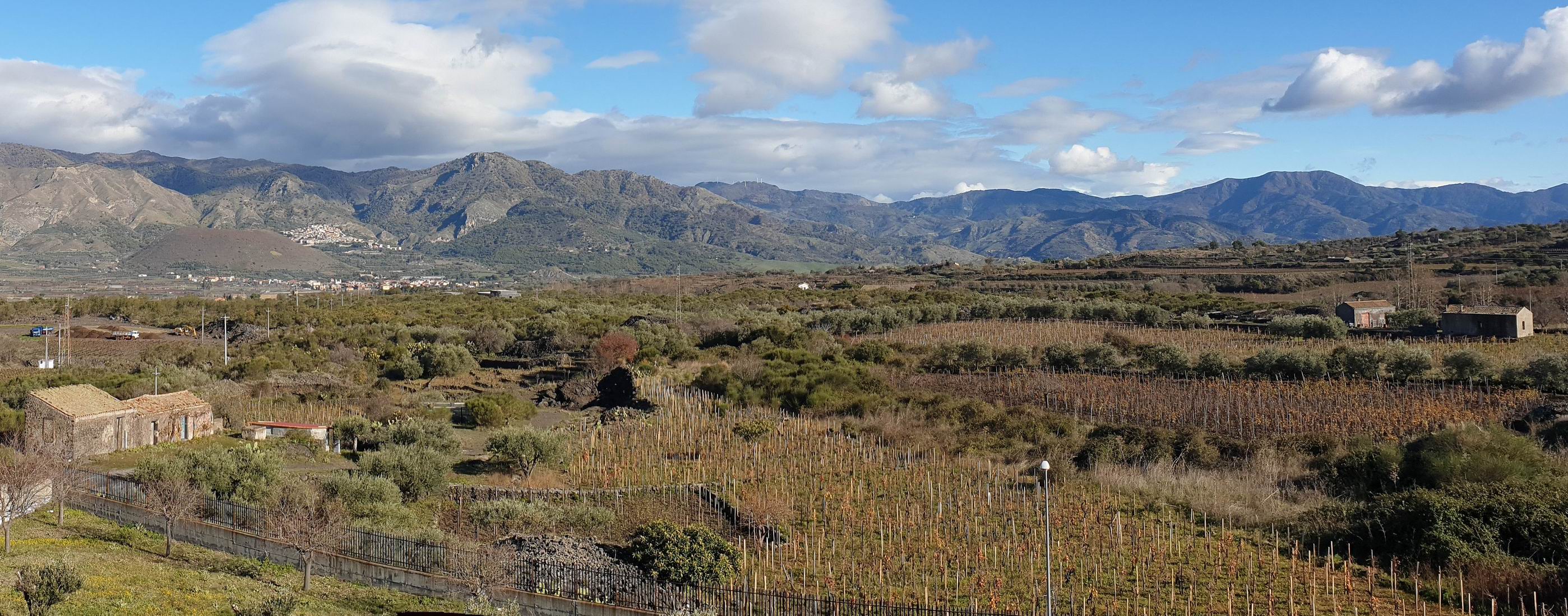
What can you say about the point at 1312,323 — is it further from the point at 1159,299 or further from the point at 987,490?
the point at 987,490

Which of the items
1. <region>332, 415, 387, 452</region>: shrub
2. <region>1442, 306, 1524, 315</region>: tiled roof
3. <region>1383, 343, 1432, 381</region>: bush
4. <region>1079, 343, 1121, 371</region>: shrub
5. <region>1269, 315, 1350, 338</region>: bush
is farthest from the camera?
<region>1269, 315, 1350, 338</region>: bush

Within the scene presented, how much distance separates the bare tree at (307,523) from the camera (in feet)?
43.6

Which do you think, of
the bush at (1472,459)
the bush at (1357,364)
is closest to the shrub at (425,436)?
the bush at (1472,459)

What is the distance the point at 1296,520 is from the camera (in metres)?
16.4

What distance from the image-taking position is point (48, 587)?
396 inches

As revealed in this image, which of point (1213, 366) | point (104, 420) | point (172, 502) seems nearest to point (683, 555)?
point (172, 502)

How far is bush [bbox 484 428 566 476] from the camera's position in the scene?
21.2 m

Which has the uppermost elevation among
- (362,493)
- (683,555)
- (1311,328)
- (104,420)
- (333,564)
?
(1311,328)

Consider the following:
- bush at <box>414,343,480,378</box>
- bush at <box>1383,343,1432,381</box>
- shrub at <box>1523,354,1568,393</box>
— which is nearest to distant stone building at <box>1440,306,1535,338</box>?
bush at <box>1383,343,1432,381</box>

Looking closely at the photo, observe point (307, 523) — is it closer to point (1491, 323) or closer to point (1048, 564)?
point (1048, 564)

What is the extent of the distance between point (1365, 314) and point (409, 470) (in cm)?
4281

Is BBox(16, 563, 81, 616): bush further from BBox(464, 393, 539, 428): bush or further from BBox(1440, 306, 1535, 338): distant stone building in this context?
BBox(1440, 306, 1535, 338): distant stone building

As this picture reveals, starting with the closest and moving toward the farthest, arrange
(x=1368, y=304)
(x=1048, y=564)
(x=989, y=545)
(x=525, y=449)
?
1. (x=1048, y=564)
2. (x=989, y=545)
3. (x=525, y=449)
4. (x=1368, y=304)

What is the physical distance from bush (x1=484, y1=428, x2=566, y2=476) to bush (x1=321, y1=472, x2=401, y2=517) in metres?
4.25
